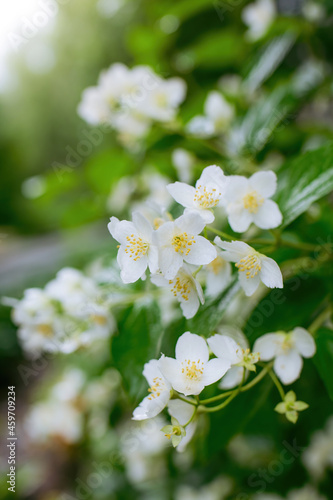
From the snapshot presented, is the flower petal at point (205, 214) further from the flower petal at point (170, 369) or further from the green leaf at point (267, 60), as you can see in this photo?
the green leaf at point (267, 60)

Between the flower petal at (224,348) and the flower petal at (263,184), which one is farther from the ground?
the flower petal at (263,184)

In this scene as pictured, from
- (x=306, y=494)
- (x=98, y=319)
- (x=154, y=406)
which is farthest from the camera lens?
(x=306, y=494)

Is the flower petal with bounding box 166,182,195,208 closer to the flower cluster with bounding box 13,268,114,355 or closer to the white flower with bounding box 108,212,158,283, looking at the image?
the white flower with bounding box 108,212,158,283

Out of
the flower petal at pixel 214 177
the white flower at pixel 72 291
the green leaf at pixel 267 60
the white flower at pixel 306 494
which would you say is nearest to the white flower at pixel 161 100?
the green leaf at pixel 267 60

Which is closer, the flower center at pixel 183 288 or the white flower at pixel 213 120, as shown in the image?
the flower center at pixel 183 288

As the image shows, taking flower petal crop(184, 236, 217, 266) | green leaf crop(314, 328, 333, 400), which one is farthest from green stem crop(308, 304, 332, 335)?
flower petal crop(184, 236, 217, 266)

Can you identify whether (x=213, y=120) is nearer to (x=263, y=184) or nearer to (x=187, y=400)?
(x=263, y=184)

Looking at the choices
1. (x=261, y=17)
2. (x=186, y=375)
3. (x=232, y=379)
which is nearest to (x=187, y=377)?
(x=186, y=375)
